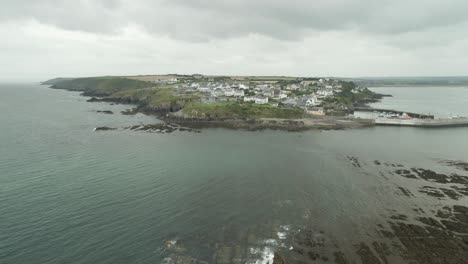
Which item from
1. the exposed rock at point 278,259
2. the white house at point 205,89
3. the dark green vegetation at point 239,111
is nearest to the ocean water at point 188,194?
the exposed rock at point 278,259

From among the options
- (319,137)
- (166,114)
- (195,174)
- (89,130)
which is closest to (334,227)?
(195,174)

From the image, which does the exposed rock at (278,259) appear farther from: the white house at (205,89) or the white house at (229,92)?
the white house at (205,89)

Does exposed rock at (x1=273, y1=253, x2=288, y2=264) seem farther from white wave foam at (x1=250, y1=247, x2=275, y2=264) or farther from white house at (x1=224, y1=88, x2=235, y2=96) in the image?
white house at (x1=224, y1=88, x2=235, y2=96)

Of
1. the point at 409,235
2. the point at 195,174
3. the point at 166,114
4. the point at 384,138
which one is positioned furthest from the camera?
the point at 166,114

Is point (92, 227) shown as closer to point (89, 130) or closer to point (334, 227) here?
point (334, 227)

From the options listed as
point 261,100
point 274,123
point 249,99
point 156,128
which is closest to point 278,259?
point 156,128

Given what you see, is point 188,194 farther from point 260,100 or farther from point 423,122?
point 423,122

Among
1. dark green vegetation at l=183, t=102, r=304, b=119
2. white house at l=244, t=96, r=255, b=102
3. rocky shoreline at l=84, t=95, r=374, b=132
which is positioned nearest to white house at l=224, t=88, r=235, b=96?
white house at l=244, t=96, r=255, b=102
